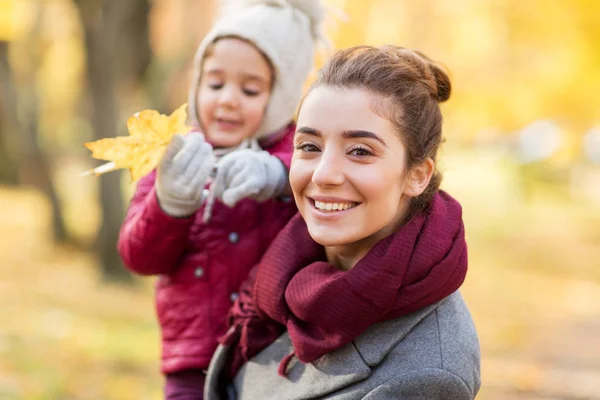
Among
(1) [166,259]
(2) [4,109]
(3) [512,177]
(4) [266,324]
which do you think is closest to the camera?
(4) [266,324]

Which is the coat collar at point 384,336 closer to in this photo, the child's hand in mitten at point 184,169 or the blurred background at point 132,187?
the child's hand in mitten at point 184,169

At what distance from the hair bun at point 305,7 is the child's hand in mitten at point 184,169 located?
670 mm

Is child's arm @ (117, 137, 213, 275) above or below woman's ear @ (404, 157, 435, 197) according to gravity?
below

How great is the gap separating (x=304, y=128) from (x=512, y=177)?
53.3ft

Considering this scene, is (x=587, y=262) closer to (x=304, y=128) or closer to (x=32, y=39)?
(x=32, y=39)

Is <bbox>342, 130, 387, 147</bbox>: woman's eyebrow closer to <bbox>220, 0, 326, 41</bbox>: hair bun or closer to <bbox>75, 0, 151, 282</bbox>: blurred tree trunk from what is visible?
<bbox>220, 0, 326, 41</bbox>: hair bun

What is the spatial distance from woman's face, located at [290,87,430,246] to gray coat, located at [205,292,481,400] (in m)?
0.27

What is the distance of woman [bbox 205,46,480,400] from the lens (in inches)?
78.7

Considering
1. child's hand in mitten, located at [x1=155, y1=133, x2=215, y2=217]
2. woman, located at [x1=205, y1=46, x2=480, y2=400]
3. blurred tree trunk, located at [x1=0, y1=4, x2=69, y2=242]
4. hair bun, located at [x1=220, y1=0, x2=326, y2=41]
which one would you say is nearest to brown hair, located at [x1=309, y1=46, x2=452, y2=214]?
woman, located at [x1=205, y1=46, x2=480, y2=400]

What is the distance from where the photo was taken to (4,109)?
10602 mm

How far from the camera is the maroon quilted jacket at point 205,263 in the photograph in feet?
8.29

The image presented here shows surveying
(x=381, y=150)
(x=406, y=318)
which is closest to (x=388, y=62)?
(x=381, y=150)

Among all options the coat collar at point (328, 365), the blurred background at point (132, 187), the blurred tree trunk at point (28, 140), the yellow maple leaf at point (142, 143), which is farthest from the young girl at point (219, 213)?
the blurred tree trunk at point (28, 140)

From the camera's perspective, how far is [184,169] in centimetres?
230
